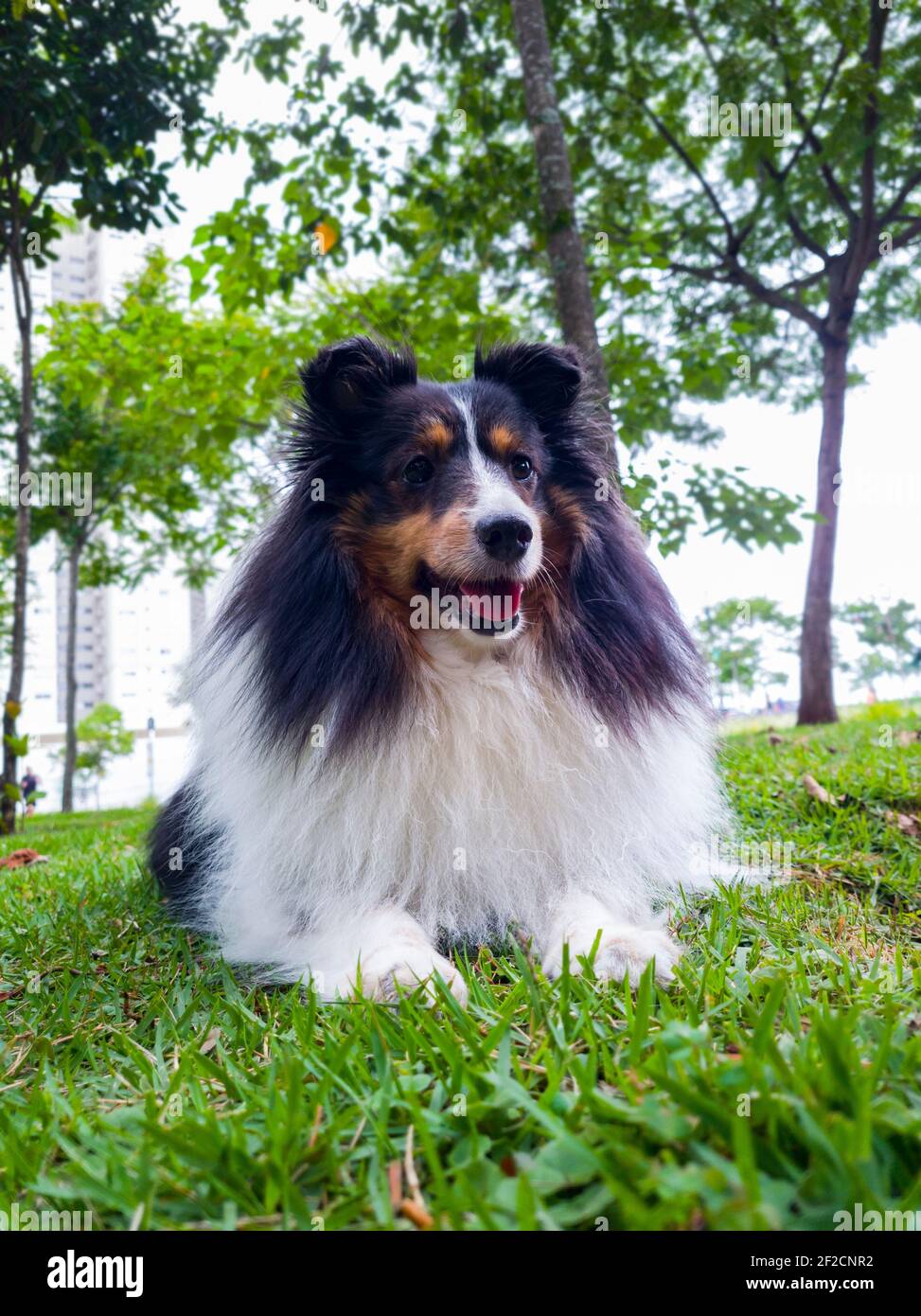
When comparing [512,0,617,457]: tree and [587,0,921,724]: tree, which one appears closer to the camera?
[512,0,617,457]: tree

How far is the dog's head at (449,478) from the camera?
2621mm

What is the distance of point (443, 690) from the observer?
276 centimetres

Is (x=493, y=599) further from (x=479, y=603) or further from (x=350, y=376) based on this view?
(x=350, y=376)

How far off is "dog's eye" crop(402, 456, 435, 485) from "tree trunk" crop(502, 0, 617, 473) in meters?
3.04

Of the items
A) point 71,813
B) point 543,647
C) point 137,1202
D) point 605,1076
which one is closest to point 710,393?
point 543,647

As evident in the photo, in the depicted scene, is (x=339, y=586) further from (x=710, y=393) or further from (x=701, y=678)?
(x=710, y=393)

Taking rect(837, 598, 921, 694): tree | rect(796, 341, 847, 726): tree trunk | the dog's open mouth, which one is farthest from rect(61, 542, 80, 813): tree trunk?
rect(837, 598, 921, 694): tree

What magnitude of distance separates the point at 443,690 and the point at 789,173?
11231 mm

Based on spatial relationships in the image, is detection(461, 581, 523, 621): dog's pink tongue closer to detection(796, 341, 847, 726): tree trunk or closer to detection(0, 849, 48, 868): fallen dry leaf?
detection(0, 849, 48, 868): fallen dry leaf

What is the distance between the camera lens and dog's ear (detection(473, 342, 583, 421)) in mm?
3043

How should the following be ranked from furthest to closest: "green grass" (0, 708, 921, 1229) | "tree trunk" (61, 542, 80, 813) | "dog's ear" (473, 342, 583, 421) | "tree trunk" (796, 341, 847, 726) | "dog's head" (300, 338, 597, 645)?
"tree trunk" (61, 542, 80, 813)
"tree trunk" (796, 341, 847, 726)
"dog's ear" (473, 342, 583, 421)
"dog's head" (300, 338, 597, 645)
"green grass" (0, 708, 921, 1229)

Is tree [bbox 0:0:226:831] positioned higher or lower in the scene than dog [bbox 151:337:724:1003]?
higher

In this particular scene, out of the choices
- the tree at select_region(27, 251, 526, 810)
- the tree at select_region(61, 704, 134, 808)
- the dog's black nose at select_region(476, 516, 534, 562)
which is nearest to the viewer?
the dog's black nose at select_region(476, 516, 534, 562)

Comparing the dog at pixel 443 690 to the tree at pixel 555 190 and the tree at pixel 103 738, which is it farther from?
the tree at pixel 103 738
